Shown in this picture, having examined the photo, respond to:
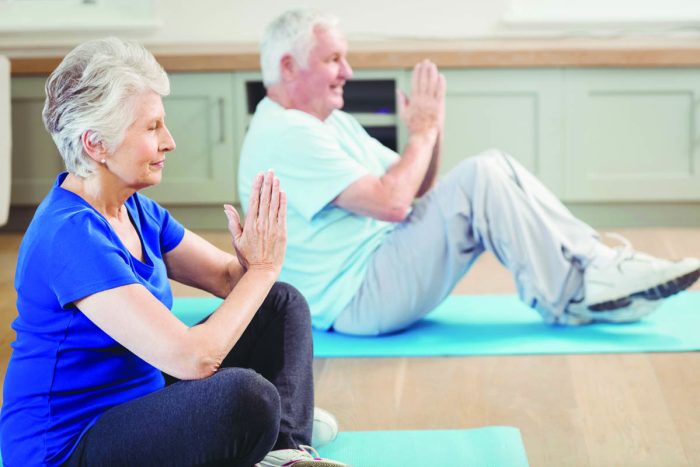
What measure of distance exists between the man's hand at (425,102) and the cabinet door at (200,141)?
157cm

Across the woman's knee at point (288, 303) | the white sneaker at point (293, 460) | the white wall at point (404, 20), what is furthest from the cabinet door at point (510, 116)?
the white sneaker at point (293, 460)

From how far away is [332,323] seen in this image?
3.17m

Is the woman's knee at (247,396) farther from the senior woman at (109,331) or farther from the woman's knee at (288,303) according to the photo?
the woman's knee at (288,303)

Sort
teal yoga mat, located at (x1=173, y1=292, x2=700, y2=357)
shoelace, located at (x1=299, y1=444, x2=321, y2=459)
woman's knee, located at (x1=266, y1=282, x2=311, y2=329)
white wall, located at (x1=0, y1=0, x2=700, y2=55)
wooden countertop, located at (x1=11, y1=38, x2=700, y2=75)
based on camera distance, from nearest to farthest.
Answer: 1. shoelace, located at (x1=299, y1=444, x2=321, y2=459)
2. woman's knee, located at (x1=266, y1=282, x2=311, y2=329)
3. teal yoga mat, located at (x1=173, y1=292, x2=700, y2=357)
4. wooden countertop, located at (x1=11, y1=38, x2=700, y2=75)
5. white wall, located at (x1=0, y1=0, x2=700, y2=55)

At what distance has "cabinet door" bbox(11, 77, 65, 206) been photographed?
4.74 m

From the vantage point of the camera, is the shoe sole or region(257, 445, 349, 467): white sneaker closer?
region(257, 445, 349, 467): white sneaker

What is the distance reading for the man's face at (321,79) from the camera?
3.14 meters

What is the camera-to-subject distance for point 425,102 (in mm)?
3195

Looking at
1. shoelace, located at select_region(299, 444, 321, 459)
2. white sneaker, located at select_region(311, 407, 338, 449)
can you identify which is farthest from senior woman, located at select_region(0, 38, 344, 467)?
white sneaker, located at select_region(311, 407, 338, 449)

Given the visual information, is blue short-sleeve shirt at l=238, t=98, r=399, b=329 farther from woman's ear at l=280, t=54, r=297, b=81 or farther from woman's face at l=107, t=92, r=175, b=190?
woman's face at l=107, t=92, r=175, b=190

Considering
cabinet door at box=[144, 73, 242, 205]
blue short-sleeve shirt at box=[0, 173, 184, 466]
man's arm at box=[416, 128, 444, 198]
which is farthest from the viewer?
cabinet door at box=[144, 73, 242, 205]

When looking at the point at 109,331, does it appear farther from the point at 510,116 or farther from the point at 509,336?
the point at 510,116

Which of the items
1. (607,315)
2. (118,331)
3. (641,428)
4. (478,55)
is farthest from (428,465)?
(478,55)

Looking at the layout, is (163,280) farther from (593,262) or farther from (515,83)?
(515,83)
